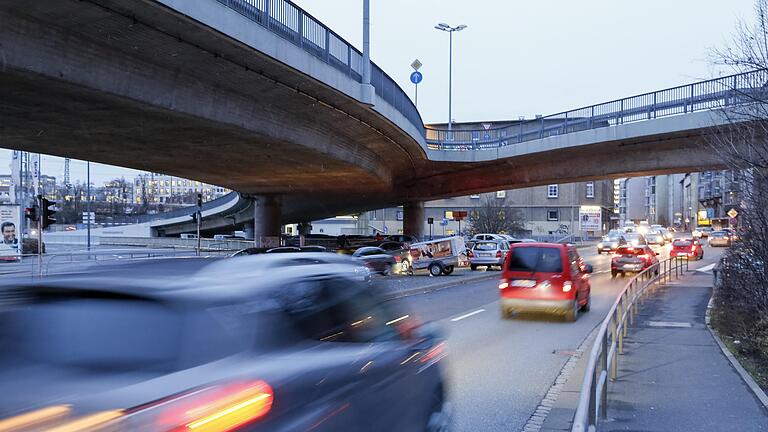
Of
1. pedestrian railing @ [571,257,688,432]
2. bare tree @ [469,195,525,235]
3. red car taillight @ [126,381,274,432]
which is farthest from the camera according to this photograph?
bare tree @ [469,195,525,235]

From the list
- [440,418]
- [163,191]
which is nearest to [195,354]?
[440,418]

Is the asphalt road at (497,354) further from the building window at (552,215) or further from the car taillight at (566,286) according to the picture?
the building window at (552,215)

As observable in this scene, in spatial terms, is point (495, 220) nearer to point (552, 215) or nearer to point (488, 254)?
point (552, 215)

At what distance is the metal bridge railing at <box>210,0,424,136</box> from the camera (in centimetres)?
1616

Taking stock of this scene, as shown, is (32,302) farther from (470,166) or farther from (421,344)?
(470,166)

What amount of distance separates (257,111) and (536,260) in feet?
31.6

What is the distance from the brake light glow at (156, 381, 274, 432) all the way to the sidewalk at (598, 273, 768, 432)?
4.58m

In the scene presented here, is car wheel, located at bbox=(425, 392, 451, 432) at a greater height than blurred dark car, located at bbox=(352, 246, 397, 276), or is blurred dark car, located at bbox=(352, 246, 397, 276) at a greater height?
car wheel, located at bbox=(425, 392, 451, 432)

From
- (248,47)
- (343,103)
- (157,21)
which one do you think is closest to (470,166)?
(343,103)

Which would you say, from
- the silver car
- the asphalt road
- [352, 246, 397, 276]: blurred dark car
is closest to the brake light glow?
the asphalt road

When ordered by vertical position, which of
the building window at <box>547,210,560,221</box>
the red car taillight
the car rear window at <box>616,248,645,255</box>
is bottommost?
the car rear window at <box>616,248,645,255</box>

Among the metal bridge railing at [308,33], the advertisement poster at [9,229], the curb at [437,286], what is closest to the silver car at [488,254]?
the curb at [437,286]

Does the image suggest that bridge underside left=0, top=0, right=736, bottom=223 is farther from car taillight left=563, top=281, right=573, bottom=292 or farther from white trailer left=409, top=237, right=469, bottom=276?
car taillight left=563, top=281, right=573, bottom=292

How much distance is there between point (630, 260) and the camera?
2992 centimetres
